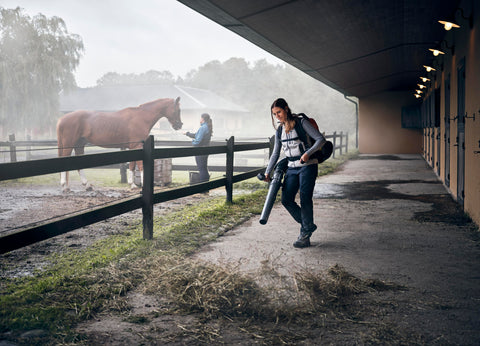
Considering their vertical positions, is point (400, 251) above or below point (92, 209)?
below

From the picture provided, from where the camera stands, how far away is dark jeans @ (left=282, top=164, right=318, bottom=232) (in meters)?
4.84

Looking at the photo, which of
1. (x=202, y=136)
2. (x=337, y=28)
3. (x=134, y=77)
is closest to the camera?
(x=337, y=28)

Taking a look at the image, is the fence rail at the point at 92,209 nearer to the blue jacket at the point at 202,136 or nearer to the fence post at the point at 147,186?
the fence post at the point at 147,186

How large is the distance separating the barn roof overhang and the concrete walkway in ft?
8.97

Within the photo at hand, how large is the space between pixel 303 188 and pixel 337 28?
14.5 feet

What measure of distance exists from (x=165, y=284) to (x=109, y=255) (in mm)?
1165

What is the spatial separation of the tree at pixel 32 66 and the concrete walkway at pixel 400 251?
96.1 feet

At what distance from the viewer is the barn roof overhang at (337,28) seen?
6.34 m

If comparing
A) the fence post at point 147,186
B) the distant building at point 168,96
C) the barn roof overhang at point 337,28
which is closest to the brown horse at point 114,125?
the barn roof overhang at point 337,28

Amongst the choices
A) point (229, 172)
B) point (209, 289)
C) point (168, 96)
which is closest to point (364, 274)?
point (209, 289)

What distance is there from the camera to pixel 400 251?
4691 mm

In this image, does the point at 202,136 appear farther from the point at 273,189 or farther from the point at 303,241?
the point at 303,241

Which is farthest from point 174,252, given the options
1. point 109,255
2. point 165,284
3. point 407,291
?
point 407,291

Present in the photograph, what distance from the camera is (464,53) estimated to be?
269 inches
